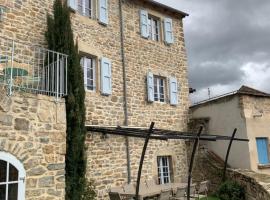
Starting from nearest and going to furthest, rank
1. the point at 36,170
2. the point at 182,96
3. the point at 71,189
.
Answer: the point at 36,170, the point at 71,189, the point at 182,96

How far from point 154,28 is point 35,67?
6.01 metres

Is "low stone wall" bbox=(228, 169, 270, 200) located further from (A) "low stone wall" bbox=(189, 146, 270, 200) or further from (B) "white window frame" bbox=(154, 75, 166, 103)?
(B) "white window frame" bbox=(154, 75, 166, 103)

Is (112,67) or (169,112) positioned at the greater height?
(112,67)

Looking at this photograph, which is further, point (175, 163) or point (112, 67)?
point (175, 163)

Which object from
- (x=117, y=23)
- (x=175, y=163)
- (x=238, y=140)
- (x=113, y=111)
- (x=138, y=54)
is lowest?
(x=175, y=163)

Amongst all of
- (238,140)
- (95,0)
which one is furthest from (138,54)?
(238,140)

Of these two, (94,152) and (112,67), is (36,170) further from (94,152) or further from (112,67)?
(112,67)

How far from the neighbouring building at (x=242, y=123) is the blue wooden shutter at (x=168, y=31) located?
3054 millimetres

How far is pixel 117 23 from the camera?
11484mm

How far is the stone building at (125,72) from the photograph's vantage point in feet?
30.6

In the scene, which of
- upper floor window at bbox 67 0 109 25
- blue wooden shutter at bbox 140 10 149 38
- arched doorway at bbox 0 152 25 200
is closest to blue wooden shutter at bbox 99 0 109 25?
upper floor window at bbox 67 0 109 25

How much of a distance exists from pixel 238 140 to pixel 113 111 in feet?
16.0

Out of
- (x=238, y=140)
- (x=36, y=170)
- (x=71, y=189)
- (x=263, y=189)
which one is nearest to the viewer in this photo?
(x=36, y=170)

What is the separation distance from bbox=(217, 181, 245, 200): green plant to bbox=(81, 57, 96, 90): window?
578 cm
